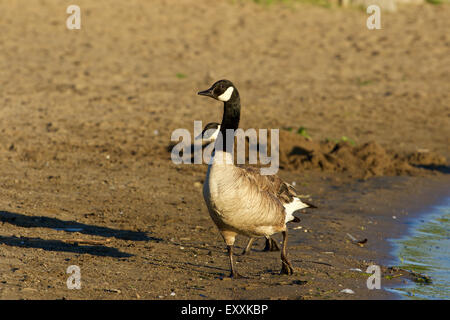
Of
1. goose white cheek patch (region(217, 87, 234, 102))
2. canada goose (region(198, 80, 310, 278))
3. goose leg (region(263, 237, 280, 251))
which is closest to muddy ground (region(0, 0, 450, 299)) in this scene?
goose leg (region(263, 237, 280, 251))

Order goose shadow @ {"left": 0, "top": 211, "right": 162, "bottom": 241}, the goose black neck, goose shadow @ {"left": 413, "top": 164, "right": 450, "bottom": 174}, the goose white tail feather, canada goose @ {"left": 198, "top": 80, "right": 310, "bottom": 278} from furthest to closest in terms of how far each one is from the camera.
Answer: goose shadow @ {"left": 413, "top": 164, "right": 450, "bottom": 174} < goose shadow @ {"left": 0, "top": 211, "right": 162, "bottom": 241} < the goose white tail feather < the goose black neck < canada goose @ {"left": 198, "top": 80, "right": 310, "bottom": 278}

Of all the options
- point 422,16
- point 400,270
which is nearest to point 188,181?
point 400,270

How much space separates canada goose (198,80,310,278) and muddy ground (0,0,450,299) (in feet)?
1.53

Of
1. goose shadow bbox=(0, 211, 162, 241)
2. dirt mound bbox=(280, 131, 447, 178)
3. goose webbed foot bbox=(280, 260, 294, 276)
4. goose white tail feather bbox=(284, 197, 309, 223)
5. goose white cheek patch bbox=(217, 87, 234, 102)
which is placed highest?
goose white cheek patch bbox=(217, 87, 234, 102)

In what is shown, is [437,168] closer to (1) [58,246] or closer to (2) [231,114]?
(2) [231,114]

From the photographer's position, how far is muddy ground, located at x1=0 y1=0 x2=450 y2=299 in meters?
6.81

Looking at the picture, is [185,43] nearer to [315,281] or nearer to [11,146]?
[11,146]

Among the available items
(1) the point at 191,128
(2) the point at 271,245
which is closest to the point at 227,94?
(2) the point at 271,245

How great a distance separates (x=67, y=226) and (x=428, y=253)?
3986 mm

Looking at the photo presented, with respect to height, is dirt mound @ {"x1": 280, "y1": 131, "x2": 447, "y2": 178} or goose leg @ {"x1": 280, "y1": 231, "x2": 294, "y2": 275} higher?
dirt mound @ {"x1": 280, "y1": 131, "x2": 447, "y2": 178}

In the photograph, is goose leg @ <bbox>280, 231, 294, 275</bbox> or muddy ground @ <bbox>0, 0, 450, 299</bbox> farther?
muddy ground @ <bbox>0, 0, 450, 299</bbox>

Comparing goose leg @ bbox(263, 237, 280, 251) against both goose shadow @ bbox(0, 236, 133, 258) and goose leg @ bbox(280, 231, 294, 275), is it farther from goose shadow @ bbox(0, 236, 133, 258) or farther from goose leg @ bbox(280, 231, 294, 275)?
goose shadow @ bbox(0, 236, 133, 258)

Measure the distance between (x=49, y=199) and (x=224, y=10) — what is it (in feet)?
39.2
